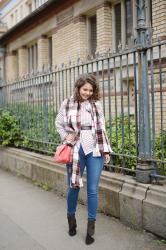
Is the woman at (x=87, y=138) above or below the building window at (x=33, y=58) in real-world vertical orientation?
below

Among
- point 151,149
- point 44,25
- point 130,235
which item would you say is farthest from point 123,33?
point 130,235

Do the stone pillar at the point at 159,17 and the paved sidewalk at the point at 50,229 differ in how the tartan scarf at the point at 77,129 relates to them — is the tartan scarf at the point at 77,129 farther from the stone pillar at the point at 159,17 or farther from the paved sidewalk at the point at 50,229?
the stone pillar at the point at 159,17

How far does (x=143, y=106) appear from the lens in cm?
440

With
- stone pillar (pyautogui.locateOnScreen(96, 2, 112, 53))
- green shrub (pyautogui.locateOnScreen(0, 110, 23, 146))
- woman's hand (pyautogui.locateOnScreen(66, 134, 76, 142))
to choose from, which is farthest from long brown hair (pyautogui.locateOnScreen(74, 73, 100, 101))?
stone pillar (pyautogui.locateOnScreen(96, 2, 112, 53))

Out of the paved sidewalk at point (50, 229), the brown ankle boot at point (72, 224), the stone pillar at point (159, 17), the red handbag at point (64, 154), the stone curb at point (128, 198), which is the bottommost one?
the paved sidewalk at point (50, 229)

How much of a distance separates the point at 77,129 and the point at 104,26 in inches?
277

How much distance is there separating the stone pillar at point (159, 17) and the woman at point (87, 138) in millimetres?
4572

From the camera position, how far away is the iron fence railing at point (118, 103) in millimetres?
4379

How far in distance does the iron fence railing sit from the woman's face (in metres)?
0.74

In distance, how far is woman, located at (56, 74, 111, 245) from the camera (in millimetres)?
3924

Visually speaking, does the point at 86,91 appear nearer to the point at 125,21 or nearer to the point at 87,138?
the point at 87,138

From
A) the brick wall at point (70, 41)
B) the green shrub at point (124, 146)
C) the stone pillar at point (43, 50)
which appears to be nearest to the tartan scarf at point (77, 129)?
the green shrub at point (124, 146)

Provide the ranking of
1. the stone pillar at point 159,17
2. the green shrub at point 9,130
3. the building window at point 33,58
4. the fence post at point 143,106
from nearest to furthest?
the fence post at point 143,106
the stone pillar at point 159,17
the green shrub at point 9,130
the building window at point 33,58

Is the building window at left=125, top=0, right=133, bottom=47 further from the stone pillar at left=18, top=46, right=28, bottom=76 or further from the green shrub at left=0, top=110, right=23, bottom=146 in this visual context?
the stone pillar at left=18, top=46, right=28, bottom=76
